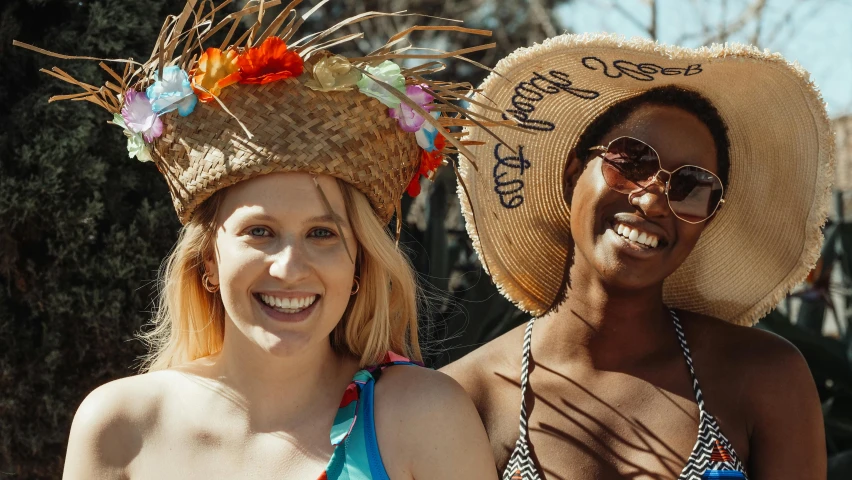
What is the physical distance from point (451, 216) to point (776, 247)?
15.3 feet

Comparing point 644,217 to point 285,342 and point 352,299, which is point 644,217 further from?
point 285,342

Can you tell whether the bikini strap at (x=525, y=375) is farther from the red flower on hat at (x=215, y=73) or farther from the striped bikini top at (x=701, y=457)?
the red flower on hat at (x=215, y=73)

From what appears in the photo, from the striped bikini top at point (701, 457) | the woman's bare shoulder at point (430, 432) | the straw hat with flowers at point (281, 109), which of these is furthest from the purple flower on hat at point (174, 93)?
the striped bikini top at point (701, 457)

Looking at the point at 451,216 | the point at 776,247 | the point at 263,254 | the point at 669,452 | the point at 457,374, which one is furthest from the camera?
the point at 451,216

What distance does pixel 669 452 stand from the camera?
2523 mm

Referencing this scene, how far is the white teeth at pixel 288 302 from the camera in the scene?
2.20m

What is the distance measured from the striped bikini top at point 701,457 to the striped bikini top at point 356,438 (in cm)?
46

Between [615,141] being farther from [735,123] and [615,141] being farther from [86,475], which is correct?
[86,475]

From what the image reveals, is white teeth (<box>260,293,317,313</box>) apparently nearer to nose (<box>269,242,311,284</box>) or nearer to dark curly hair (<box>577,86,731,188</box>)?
nose (<box>269,242,311,284</box>)

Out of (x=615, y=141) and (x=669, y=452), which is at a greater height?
(x=615, y=141)

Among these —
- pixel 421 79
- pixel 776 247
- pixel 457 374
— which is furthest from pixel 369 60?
pixel 776 247

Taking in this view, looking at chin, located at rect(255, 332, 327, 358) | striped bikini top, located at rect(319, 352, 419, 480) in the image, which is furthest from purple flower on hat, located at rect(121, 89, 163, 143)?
striped bikini top, located at rect(319, 352, 419, 480)

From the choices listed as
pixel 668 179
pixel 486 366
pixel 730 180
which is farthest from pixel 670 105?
pixel 486 366

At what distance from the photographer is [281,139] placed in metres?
2.17
